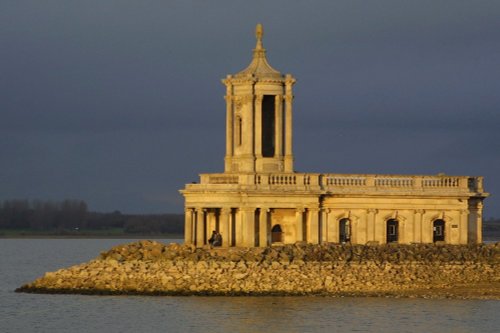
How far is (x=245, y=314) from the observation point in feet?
207

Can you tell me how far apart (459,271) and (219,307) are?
31.2 ft

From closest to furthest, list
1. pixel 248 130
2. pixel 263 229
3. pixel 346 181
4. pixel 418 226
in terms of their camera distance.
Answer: pixel 263 229
pixel 346 181
pixel 418 226
pixel 248 130

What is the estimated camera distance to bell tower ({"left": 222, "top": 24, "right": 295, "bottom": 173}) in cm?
7338

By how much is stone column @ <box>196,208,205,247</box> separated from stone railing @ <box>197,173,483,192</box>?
1.10 meters

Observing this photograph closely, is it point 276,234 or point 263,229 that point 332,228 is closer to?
point 276,234

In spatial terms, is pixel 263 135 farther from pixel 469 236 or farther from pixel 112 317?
pixel 112 317

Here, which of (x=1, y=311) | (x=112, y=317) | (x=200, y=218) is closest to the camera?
(x=112, y=317)

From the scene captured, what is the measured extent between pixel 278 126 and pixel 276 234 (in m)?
4.17

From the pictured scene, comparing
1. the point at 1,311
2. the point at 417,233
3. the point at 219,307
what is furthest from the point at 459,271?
the point at 1,311

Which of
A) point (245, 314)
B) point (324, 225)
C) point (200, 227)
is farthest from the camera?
point (324, 225)

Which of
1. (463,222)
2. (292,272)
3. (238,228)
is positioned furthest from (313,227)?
(463,222)

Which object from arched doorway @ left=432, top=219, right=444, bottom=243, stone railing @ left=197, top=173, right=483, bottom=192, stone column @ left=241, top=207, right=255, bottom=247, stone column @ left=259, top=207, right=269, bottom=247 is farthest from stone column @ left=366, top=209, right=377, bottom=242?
stone column @ left=241, top=207, right=255, bottom=247

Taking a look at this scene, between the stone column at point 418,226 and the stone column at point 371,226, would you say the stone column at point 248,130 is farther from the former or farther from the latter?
the stone column at point 418,226

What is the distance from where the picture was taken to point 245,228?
7106cm
